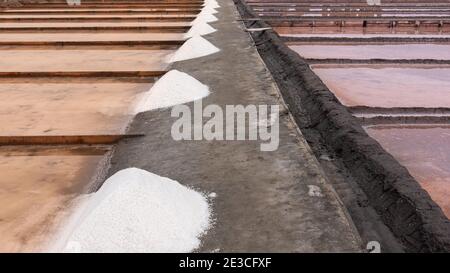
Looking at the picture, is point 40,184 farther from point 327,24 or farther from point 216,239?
point 327,24

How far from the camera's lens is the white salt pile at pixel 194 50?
4449mm

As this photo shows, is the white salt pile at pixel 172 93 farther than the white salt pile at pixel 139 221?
Yes

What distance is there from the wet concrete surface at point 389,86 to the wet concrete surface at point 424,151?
0.51 metres

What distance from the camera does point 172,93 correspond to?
309 centimetres

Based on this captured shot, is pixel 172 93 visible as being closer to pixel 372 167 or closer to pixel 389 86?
pixel 372 167

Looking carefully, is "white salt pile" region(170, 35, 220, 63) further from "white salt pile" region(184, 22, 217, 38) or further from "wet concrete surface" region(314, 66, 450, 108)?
"wet concrete surface" region(314, 66, 450, 108)

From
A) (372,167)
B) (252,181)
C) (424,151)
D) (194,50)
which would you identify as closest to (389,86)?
(424,151)

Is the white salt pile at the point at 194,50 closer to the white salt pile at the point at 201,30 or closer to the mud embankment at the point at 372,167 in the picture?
the white salt pile at the point at 201,30

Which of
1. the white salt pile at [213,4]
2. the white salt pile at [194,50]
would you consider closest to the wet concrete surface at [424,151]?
the white salt pile at [194,50]

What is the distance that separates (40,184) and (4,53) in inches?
136

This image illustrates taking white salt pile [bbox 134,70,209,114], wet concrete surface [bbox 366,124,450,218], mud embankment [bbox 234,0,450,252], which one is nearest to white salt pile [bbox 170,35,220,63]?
mud embankment [bbox 234,0,450,252]

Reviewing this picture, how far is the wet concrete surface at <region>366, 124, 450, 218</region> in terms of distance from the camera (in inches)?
84.8

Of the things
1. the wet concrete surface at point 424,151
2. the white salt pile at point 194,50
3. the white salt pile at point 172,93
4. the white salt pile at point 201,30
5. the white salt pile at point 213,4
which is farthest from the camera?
the white salt pile at point 213,4

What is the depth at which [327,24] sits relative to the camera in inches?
313
